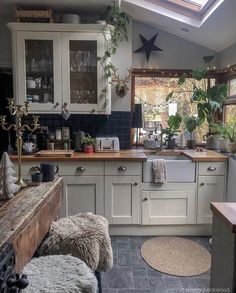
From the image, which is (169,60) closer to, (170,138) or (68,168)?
(170,138)

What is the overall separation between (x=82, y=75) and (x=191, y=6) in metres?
1.35

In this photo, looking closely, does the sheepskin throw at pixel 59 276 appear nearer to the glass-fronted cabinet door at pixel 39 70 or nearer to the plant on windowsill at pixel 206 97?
the glass-fronted cabinet door at pixel 39 70

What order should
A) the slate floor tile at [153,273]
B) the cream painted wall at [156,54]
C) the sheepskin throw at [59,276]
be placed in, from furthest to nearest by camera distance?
the cream painted wall at [156,54] → the slate floor tile at [153,273] → the sheepskin throw at [59,276]

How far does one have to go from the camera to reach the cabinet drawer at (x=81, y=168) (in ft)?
9.41

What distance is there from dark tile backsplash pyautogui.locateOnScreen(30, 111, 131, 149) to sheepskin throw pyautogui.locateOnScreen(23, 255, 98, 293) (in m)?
2.14

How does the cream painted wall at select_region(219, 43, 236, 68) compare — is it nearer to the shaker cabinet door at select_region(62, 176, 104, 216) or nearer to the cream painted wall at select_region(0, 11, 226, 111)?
the cream painted wall at select_region(0, 11, 226, 111)

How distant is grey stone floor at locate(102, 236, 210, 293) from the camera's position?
2.16 metres

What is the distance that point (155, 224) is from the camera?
2.99m

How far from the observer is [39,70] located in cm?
309

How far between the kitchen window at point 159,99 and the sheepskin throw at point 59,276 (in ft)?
7.85

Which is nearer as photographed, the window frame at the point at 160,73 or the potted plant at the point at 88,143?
the potted plant at the point at 88,143

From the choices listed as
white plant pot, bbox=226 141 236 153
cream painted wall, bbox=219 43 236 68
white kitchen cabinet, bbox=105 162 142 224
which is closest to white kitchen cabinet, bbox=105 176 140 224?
white kitchen cabinet, bbox=105 162 142 224

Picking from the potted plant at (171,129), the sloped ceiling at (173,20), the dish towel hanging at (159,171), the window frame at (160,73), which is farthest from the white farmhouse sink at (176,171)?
the sloped ceiling at (173,20)

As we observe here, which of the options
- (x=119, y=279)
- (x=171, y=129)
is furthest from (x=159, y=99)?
(x=119, y=279)
